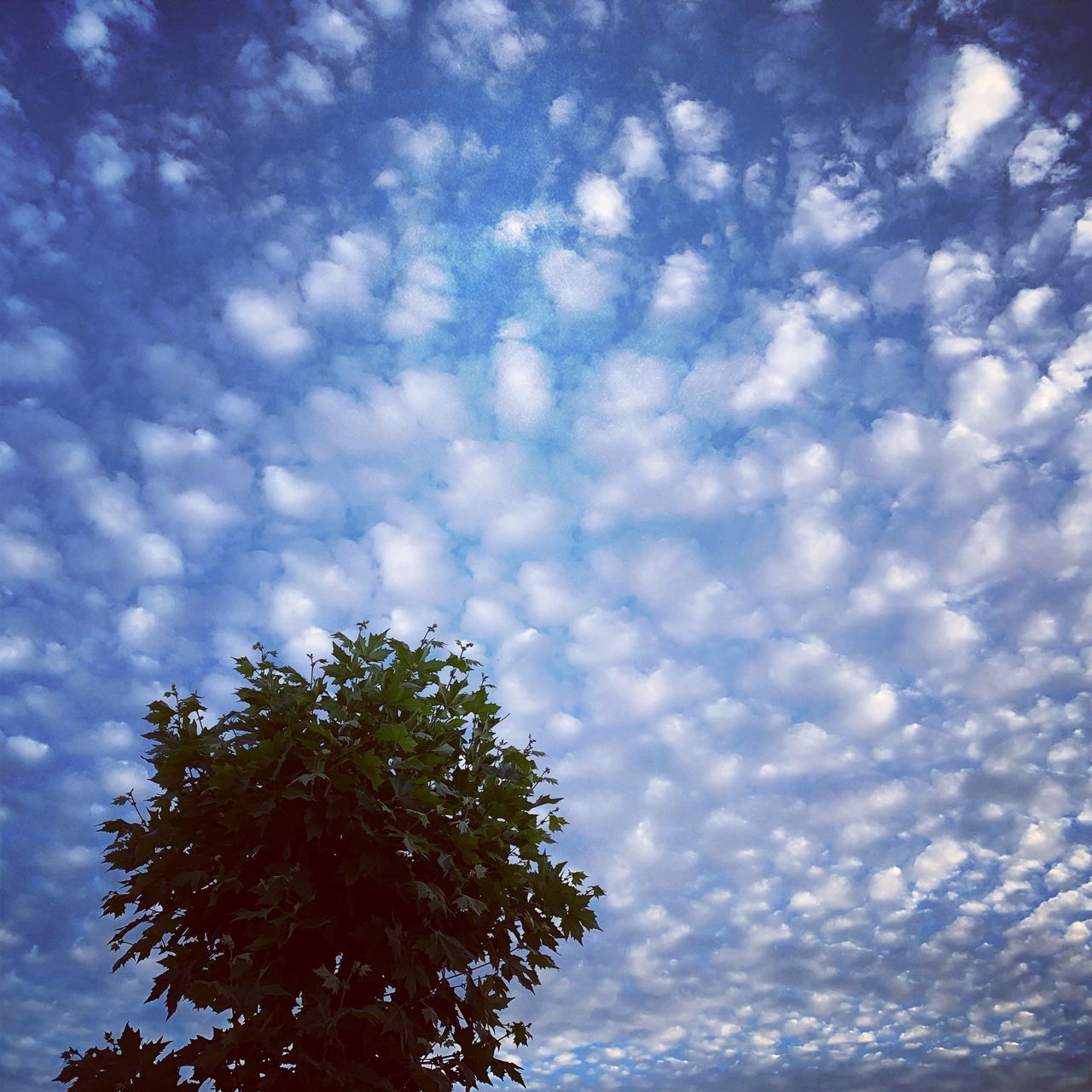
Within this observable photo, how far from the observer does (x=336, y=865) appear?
7.49 meters

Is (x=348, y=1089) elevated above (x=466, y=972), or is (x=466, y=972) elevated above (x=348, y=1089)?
(x=466, y=972)

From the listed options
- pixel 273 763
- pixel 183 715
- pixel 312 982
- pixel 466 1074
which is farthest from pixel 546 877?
pixel 183 715

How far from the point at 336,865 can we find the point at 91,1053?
99.8 inches

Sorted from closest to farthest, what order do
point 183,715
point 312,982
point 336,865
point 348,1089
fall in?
point 348,1089 < point 312,982 < point 336,865 < point 183,715

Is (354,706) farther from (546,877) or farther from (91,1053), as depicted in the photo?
(91,1053)

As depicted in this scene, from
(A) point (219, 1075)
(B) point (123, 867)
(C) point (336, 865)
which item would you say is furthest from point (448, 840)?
(B) point (123, 867)

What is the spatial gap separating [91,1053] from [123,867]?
151cm

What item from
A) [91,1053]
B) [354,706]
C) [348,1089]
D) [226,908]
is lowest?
[348,1089]

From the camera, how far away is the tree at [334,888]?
6812 millimetres

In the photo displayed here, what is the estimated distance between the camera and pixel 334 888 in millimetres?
7473

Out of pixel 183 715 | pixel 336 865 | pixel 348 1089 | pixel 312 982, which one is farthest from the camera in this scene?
pixel 183 715

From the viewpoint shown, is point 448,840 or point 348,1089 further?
point 448,840

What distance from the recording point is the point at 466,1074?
730 centimetres

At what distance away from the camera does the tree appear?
6.81m
